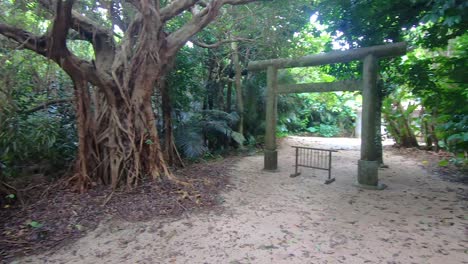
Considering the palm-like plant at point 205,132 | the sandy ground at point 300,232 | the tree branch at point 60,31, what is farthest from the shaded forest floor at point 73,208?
the palm-like plant at point 205,132

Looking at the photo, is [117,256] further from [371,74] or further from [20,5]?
[371,74]

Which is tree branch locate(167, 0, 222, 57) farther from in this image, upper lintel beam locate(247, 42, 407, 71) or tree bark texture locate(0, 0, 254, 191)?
upper lintel beam locate(247, 42, 407, 71)

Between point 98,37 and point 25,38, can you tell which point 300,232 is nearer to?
point 25,38

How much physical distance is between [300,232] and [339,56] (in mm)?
3729

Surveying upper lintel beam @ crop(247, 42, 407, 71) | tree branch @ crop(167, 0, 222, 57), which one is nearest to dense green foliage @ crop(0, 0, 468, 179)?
upper lintel beam @ crop(247, 42, 407, 71)

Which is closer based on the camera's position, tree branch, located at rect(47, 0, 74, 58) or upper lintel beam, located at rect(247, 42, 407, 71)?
tree branch, located at rect(47, 0, 74, 58)

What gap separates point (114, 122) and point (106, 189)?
3.81ft

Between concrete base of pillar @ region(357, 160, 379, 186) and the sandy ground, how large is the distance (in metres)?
0.27

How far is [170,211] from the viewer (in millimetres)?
4688

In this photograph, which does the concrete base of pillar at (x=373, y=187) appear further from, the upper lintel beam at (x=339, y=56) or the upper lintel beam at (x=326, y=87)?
the upper lintel beam at (x=339, y=56)

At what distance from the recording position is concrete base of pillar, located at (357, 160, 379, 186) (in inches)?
231

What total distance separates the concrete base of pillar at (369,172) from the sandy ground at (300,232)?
0.27 meters

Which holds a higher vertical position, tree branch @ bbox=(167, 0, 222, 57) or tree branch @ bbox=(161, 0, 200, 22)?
tree branch @ bbox=(161, 0, 200, 22)

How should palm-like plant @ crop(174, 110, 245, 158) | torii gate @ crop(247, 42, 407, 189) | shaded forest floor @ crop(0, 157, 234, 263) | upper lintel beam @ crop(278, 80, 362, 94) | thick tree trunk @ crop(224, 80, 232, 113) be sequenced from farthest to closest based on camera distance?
thick tree trunk @ crop(224, 80, 232, 113), palm-like plant @ crop(174, 110, 245, 158), upper lintel beam @ crop(278, 80, 362, 94), torii gate @ crop(247, 42, 407, 189), shaded forest floor @ crop(0, 157, 234, 263)
